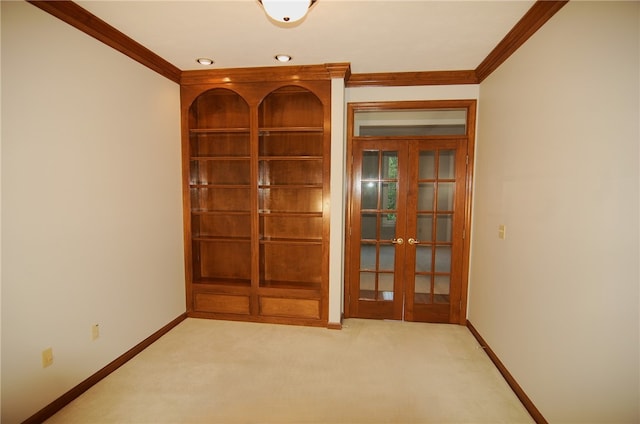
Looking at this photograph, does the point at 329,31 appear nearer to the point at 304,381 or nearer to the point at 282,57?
the point at 282,57

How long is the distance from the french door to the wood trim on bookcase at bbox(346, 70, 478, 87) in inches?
23.4

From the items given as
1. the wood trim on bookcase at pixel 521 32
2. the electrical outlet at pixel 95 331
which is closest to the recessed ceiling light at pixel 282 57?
the wood trim on bookcase at pixel 521 32

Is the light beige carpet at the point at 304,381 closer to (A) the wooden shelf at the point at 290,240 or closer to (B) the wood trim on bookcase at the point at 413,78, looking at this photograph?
(A) the wooden shelf at the point at 290,240

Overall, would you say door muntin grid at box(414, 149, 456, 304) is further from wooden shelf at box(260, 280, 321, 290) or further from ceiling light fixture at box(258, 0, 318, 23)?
ceiling light fixture at box(258, 0, 318, 23)

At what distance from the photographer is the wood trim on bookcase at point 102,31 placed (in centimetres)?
186

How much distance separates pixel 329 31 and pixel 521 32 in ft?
4.62

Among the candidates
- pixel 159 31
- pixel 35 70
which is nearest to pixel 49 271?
pixel 35 70

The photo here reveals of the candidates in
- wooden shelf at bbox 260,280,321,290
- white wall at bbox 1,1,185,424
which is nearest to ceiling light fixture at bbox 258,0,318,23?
white wall at bbox 1,1,185,424

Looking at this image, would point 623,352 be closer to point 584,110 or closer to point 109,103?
point 584,110

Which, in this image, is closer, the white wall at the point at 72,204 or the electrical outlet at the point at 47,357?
the white wall at the point at 72,204

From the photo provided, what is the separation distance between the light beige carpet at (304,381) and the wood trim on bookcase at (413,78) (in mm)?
2681

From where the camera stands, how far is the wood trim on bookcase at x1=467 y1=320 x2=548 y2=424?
1.87m

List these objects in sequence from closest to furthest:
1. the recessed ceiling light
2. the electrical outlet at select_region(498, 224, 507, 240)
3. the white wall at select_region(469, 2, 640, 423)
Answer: the white wall at select_region(469, 2, 640, 423) → the electrical outlet at select_region(498, 224, 507, 240) → the recessed ceiling light

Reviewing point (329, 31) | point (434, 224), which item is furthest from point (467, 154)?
point (329, 31)
